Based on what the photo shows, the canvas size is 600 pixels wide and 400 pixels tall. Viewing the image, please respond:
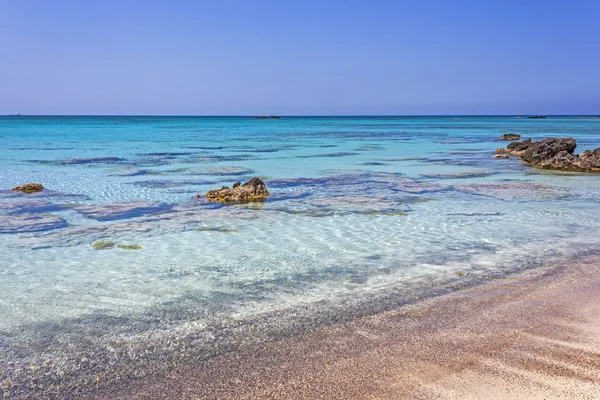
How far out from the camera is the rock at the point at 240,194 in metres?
12.6

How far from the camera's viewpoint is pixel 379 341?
4.55m

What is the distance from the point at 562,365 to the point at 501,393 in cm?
77

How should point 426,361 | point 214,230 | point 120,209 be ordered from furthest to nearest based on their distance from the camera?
point 120,209 → point 214,230 → point 426,361

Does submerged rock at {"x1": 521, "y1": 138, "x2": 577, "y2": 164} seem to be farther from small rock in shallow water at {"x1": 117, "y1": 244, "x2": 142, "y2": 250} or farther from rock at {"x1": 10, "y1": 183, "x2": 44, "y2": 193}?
rock at {"x1": 10, "y1": 183, "x2": 44, "y2": 193}

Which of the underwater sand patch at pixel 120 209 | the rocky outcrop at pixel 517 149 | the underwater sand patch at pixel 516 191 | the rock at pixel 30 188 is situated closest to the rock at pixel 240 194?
the underwater sand patch at pixel 120 209

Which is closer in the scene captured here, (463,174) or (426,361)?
(426,361)

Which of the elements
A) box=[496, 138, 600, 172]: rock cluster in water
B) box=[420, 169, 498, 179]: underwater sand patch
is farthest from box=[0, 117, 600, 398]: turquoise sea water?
box=[496, 138, 600, 172]: rock cluster in water

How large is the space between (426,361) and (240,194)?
9.14 meters

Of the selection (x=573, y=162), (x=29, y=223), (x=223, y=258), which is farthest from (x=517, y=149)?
(x=29, y=223)

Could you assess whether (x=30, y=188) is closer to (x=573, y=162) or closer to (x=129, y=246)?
(x=129, y=246)

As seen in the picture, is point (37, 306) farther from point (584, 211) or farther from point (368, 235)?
point (584, 211)

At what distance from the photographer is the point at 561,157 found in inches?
845

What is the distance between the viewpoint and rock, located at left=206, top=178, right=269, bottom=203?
41.4 ft

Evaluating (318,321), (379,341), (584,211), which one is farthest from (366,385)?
(584,211)
